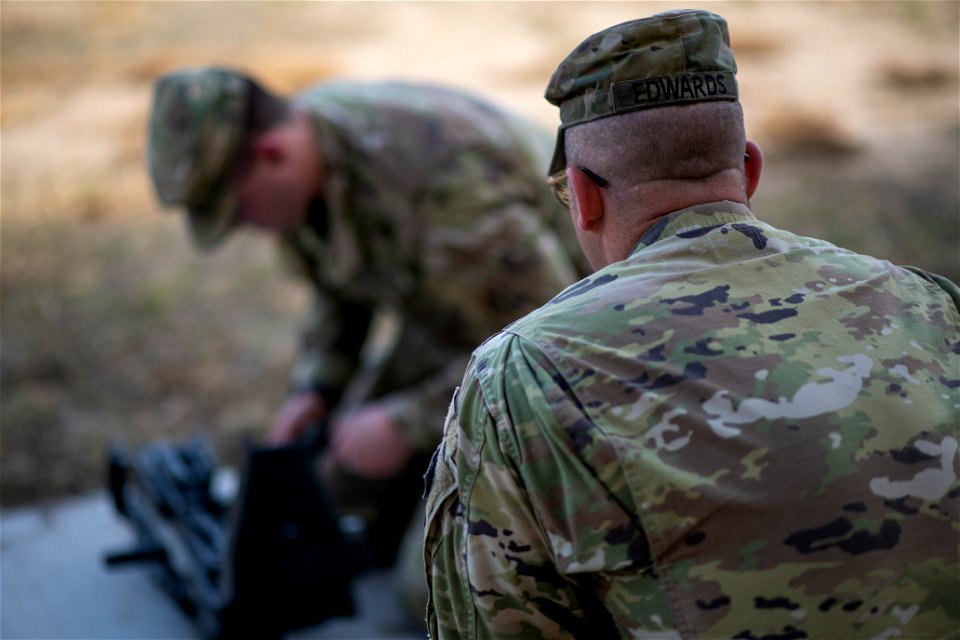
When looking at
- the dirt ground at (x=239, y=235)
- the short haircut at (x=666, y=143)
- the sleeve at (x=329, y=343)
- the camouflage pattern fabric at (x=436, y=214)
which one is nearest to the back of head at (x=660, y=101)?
the short haircut at (x=666, y=143)

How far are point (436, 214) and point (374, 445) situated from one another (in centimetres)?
81

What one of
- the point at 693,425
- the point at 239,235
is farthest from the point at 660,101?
the point at 239,235

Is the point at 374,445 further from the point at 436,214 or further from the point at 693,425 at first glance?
the point at 693,425

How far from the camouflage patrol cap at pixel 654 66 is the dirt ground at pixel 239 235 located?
3.60 metres

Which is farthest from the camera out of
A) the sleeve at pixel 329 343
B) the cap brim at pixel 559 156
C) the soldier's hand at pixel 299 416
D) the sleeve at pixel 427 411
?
the sleeve at pixel 329 343

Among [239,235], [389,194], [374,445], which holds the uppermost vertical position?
[389,194]

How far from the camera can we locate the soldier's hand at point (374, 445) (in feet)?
11.1

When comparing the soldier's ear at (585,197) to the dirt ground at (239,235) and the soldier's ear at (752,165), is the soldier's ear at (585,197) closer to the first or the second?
the soldier's ear at (752,165)

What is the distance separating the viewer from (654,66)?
5.24 feet

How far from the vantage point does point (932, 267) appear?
7.04m

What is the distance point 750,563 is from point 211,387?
4525mm

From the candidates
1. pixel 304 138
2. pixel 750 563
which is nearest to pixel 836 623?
pixel 750 563

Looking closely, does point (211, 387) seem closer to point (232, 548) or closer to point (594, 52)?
point (232, 548)

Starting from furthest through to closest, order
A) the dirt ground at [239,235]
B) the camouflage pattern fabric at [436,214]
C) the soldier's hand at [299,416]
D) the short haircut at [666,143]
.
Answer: the dirt ground at [239,235] → the soldier's hand at [299,416] → the camouflage pattern fabric at [436,214] → the short haircut at [666,143]
